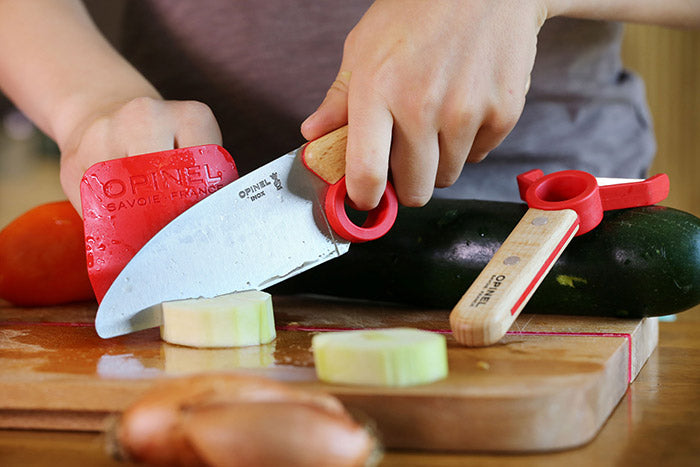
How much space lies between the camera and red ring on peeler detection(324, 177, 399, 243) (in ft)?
4.23

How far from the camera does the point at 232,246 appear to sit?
1276mm

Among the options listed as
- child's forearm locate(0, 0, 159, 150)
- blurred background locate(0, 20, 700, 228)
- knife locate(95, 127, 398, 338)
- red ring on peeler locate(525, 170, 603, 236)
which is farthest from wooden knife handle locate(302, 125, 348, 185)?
blurred background locate(0, 20, 700, 228)

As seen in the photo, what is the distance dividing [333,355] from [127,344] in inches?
18.1

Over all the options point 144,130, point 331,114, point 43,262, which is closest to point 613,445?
point 331,114

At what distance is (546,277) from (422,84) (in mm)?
412

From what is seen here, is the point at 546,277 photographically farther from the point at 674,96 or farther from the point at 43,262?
the point at 674,96

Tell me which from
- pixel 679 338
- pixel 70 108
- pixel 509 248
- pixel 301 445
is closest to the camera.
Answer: pixel 301 445

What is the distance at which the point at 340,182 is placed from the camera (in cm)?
129

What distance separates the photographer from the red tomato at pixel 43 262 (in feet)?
5.24

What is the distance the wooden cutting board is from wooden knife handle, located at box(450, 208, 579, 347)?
0.04 meters

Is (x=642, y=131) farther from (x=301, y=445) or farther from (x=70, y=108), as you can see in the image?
(x=301, y=445)

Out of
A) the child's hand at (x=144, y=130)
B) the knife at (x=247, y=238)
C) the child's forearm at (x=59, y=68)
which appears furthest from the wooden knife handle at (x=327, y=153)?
the child's forearm at (x=59, y=68)

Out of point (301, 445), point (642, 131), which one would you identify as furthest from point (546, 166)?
point (301, 445)

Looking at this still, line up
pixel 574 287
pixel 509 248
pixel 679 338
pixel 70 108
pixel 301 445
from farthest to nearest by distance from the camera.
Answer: pixel 70 108, pixel 679 338, pixel 574 287, pixel 509 248, pixel 301 445
